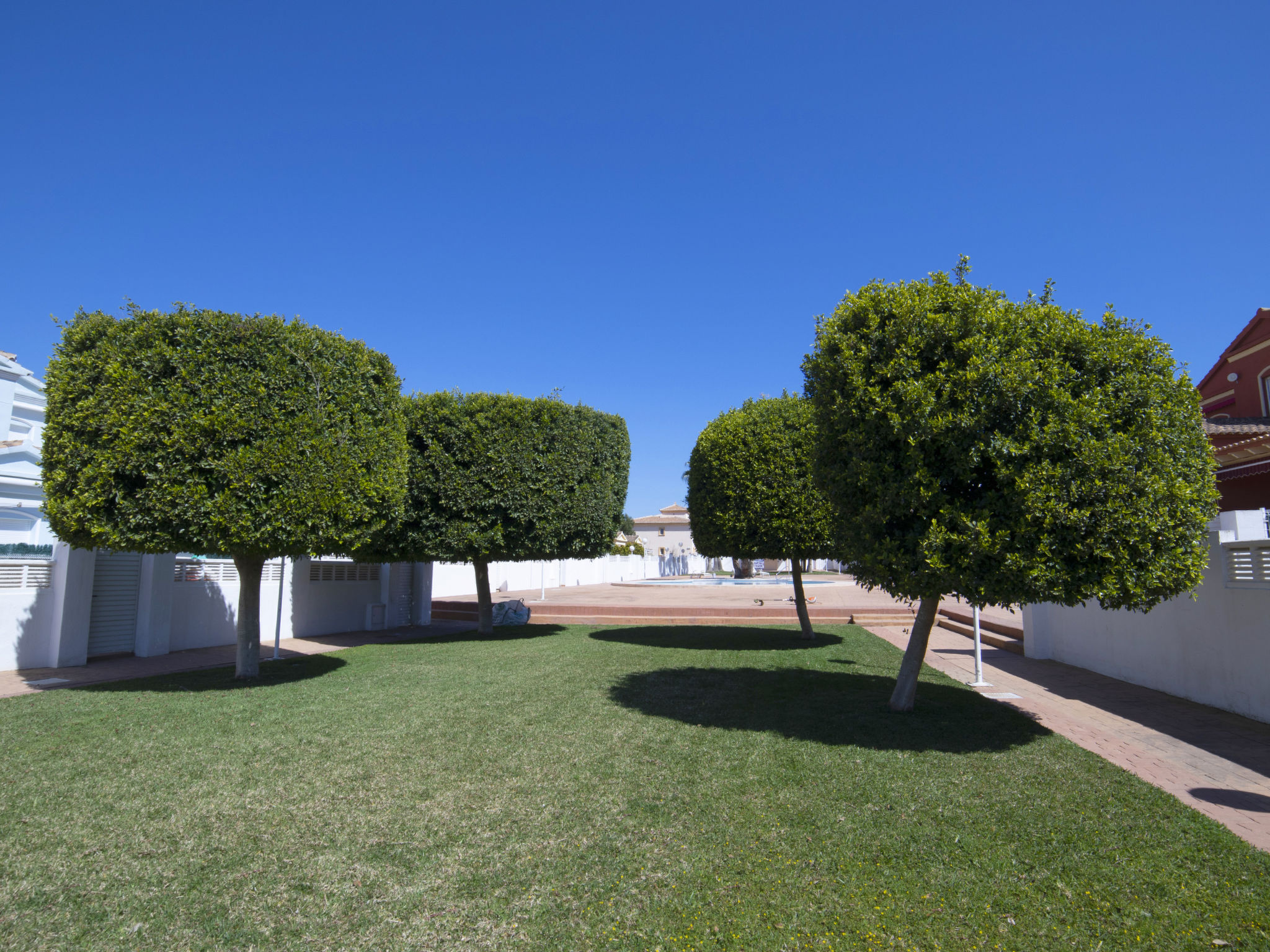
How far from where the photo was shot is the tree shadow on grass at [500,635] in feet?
54.9

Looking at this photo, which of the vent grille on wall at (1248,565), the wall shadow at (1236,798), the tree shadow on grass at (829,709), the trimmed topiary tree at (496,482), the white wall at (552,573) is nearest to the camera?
the wall shadow at (1236,798)

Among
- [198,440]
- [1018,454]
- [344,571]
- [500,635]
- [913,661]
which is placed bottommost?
[500,635]

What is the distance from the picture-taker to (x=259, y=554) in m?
10.4

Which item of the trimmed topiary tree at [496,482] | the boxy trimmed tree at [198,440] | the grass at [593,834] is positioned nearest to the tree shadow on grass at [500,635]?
the trimmed topiary tree at [496,482]

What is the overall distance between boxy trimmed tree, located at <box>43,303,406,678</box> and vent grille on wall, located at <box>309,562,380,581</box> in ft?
25.2

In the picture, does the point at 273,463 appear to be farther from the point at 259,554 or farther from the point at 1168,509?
the point at 1168,509

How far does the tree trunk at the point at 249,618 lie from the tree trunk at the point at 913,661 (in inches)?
367

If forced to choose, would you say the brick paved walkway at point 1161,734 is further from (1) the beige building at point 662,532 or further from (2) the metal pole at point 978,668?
(1) the beige building at point 662,532

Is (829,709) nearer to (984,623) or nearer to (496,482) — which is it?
(496,482)

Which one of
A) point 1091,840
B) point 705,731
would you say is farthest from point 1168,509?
point 705,731

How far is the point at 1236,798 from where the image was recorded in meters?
5.63

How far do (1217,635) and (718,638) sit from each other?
977cm

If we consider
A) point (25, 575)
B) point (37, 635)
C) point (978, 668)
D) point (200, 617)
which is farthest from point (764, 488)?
point (37, 635)

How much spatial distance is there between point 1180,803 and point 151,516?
11395 mm
